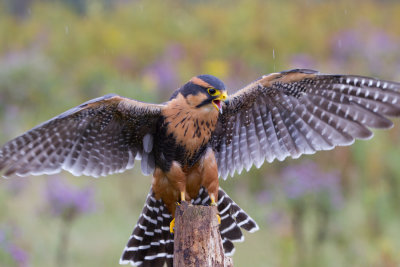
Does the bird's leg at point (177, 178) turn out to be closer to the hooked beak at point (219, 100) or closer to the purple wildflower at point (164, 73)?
the hooked beak at point (219, 100)

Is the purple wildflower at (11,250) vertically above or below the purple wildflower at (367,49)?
below

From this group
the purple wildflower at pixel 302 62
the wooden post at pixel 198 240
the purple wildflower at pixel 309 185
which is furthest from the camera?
the purple wildflower at pixel 302 62

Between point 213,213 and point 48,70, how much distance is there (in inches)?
297

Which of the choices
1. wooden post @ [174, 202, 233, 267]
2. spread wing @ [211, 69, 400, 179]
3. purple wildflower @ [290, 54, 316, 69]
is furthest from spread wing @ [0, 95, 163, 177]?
purple wildflower @ [290, 54, 316, 69]

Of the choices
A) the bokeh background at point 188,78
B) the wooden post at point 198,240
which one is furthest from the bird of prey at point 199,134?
the bokeh background at point 188,78

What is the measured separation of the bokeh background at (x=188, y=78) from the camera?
5.63 metres

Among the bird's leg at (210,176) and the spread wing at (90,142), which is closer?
the spread wing at (90,142)

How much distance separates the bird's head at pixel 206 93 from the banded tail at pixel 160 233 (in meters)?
0.69

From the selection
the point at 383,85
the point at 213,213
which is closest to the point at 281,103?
the point at 383,85

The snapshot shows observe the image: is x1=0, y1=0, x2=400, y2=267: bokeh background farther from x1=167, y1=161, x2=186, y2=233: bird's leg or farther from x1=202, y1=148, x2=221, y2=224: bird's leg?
x1=202, y1=148, x2=221, y2=224: bird's leg

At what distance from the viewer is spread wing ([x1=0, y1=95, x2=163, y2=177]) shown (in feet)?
10.00

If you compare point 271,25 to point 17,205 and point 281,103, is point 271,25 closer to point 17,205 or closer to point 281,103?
point 17,205

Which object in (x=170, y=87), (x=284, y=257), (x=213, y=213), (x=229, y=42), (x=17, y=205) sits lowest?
(x=213, y=213)

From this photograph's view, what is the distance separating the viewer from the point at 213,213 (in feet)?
9.08
